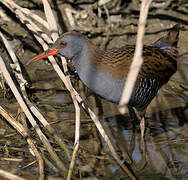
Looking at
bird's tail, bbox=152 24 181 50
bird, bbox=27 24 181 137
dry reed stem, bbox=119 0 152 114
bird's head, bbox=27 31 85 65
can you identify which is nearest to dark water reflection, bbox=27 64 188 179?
bird, bbox=27 24 181 137

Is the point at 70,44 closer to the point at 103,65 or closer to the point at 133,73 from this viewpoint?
the point at 103,65

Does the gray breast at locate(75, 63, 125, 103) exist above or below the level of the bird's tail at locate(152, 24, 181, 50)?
above

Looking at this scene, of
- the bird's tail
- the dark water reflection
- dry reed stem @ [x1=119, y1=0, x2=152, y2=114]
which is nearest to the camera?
dry reed stem @ [x1=119, y1=0, x2=152, y2=114]

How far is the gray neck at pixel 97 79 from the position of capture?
3666 mm

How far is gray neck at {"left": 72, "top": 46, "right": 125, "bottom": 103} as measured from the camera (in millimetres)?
3666

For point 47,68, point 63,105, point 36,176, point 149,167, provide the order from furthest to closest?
point 47,68 → point 63,105 → point 149,167 → point 36,176

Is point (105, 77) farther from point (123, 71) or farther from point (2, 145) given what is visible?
point (2, 145)

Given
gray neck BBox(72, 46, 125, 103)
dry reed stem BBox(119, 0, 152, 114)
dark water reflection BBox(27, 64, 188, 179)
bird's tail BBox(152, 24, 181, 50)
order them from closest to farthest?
1. dry reed stem BBox(119, 0, 152, 114)
2. gray neck BBox(72, 46, 125, 103)
3. dark water reflection BBox(27, 64, 188, 179)
4. bird's tail BBox(152, 24, 181, 50)

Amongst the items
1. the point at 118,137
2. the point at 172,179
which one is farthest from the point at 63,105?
the point at 172,179

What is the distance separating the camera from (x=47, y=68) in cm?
554

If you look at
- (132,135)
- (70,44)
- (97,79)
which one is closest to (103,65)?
(97,79)

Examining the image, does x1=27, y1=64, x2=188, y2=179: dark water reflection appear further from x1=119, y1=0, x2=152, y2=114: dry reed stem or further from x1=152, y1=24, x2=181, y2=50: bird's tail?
x1=119, y1=0, x2=152, y2=114: dry reed stem

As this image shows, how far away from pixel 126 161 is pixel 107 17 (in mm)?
2533

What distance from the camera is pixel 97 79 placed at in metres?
3.66
